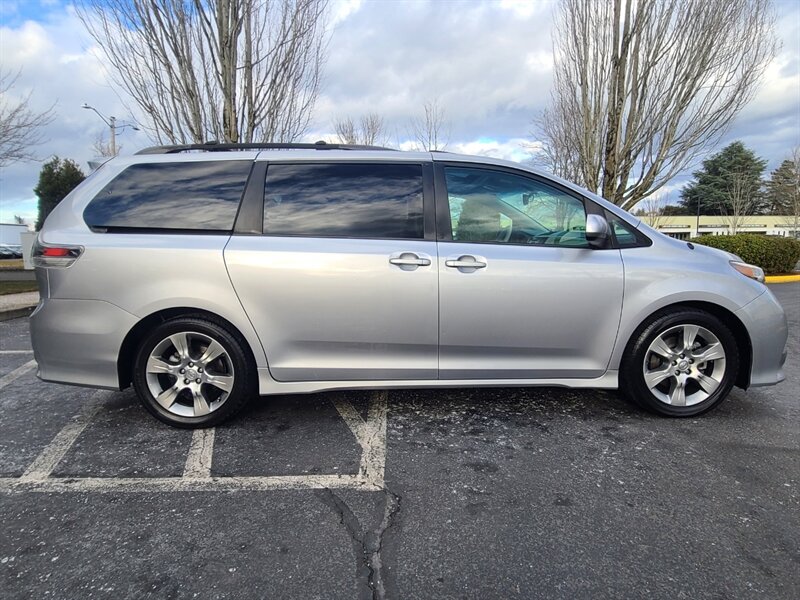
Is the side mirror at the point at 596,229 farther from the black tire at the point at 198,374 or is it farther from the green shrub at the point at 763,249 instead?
the green shrub at the point at 763,249

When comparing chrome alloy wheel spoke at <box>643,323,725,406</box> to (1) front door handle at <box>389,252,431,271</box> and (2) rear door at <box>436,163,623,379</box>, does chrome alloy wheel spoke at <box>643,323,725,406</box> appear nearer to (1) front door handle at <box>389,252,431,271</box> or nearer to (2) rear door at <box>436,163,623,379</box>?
(2) rear door at <box>436,163,623,379</box>

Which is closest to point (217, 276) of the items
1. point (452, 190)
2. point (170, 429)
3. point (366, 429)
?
point (170, 429)

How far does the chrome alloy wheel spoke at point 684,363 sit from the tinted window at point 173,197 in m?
2.92

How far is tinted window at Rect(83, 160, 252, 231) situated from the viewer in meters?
3.05

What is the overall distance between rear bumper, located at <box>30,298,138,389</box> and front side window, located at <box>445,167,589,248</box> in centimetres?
217

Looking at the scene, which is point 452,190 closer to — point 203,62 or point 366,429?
point 366,429

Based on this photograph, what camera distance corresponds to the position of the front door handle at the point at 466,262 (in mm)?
3006

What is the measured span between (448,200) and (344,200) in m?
0.68

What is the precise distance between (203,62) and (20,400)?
6423mm

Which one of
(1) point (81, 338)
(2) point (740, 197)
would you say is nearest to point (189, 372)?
(1) point (81, 338)

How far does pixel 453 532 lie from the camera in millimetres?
2088

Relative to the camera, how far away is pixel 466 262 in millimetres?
3018

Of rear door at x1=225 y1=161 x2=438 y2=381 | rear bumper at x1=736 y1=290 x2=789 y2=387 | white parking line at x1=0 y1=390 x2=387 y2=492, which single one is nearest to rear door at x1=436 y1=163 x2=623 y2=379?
rear door at x1=225 y1=161 x2=438 y2=381

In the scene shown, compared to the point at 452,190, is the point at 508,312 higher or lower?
lower
